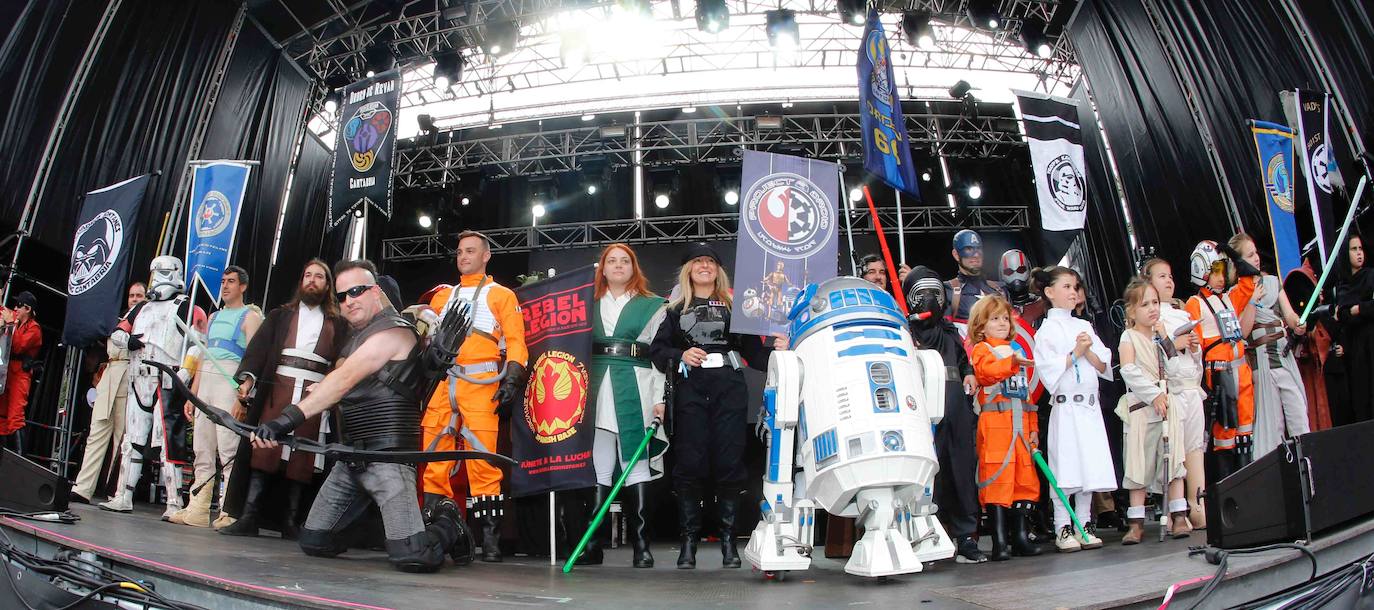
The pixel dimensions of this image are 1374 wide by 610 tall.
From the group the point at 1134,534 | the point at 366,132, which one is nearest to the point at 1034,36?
the point at 366,132

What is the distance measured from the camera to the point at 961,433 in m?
4.85

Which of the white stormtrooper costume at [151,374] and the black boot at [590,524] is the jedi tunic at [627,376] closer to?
the black boot at [590,524]

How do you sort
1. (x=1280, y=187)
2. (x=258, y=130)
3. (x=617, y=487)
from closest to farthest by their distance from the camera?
1. (x=617, y=487)
2. (x=1280, y=187)
3. (x=258, y=130)

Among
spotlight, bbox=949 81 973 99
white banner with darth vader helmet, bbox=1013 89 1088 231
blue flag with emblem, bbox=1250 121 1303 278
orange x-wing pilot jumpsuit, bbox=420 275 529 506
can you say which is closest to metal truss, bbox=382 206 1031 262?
spotlight, bbox=949 81 973 99

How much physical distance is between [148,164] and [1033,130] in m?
10.7

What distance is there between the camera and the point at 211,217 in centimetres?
782

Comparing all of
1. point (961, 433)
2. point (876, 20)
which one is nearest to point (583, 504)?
point (961, 433)

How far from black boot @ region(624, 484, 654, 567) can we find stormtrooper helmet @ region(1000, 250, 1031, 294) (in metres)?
3.11

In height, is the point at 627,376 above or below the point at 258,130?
below

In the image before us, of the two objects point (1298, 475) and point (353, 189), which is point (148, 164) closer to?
point (353, 189)

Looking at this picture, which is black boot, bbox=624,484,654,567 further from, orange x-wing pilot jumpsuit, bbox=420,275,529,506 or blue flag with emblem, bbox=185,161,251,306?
blue flag with emblem, bbox=185,161,251,306

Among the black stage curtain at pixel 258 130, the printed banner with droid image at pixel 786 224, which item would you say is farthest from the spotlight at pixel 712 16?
the printed banner with droid image at pixel 786 224

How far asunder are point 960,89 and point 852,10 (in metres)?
2.48

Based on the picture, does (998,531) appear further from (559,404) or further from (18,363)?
(18,363)
